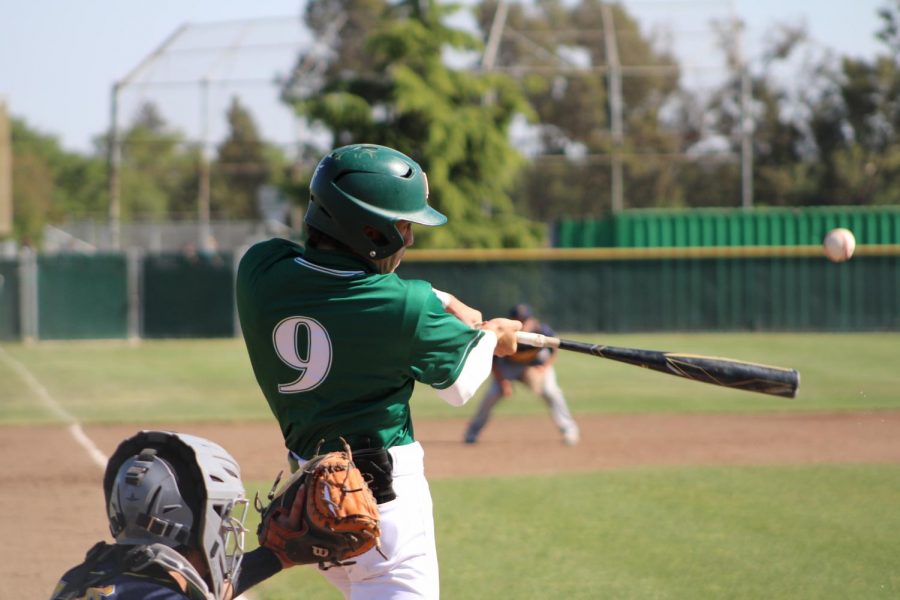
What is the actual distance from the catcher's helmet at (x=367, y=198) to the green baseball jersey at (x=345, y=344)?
0.08m

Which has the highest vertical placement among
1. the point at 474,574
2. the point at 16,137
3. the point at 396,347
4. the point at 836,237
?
the point at 16,137

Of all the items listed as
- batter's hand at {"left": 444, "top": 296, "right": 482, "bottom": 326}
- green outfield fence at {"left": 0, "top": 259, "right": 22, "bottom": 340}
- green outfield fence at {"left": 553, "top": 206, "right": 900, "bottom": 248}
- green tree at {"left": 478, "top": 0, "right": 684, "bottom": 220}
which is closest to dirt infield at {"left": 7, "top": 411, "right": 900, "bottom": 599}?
batter's hand at {"left": 444, "top": 296, "right": 482, "bottom": 326}

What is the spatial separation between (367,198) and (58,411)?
485 inches

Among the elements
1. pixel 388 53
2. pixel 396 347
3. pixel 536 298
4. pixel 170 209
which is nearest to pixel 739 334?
pixel 536 298

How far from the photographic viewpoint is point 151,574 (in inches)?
106

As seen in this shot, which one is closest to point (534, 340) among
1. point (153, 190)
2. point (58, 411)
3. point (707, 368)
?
point (707, 368)

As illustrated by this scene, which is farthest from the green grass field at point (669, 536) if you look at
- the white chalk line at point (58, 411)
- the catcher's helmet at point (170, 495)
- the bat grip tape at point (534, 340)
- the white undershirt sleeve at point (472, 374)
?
the white chalk line at point (58, 411)

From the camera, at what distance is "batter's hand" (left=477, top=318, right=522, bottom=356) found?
3.50m

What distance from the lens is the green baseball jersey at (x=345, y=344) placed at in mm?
3289

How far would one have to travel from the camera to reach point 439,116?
29.7 m

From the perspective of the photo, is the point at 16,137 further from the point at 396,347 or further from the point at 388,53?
the point at 396,347

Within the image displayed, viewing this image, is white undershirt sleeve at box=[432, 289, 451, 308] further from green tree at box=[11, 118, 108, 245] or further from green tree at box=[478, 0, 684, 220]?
green tree at box=[11, 118, 108, 245]

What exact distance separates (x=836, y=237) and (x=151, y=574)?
488 cm

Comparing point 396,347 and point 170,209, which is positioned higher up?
point 170,209
